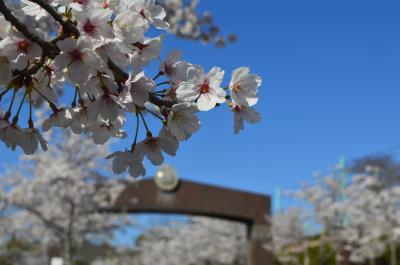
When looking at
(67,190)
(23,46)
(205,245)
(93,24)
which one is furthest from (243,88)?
(205,245)

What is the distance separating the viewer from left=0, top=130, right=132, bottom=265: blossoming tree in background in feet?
42.5

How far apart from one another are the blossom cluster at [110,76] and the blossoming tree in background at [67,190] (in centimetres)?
1066

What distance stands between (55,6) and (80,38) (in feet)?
0.80

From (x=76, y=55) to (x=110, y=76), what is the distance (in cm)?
10

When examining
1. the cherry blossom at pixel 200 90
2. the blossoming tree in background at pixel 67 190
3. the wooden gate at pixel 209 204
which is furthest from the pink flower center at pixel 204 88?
the wooden gate at pixel 209 204

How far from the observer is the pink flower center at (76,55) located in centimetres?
121

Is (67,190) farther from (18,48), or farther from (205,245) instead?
(205,245)

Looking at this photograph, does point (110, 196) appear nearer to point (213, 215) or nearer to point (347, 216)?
point (213, 215)

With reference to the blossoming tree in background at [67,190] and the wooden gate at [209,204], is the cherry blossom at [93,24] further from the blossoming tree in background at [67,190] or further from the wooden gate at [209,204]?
the wooden gate at [209,204]

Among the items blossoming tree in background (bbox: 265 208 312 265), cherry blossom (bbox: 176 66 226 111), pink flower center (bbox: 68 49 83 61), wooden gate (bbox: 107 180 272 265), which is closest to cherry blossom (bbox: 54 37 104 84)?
pink flower center (bbox: 68 49 83 61)

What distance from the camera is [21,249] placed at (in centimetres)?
2159

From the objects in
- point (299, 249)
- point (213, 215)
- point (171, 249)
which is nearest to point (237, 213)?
point (213, 215)

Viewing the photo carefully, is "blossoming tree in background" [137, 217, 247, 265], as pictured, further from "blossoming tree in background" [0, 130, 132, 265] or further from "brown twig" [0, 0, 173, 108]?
"brown twig" [0, 0, 173, 108]

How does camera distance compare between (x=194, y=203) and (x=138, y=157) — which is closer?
(x=138, y=157)
